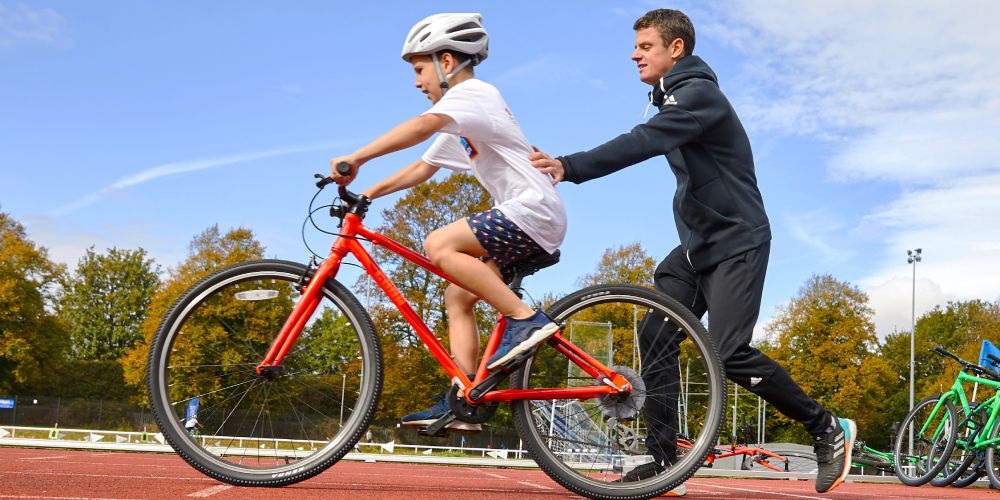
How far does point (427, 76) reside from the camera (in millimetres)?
3975

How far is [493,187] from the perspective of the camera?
155 inches

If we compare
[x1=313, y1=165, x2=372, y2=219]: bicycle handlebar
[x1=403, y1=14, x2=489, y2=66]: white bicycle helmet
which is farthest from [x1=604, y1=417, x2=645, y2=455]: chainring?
[x1=403, y1=14, x2=489, y2=66]: white bicycle helmet

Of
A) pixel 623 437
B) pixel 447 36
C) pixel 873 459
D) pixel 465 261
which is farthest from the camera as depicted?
pixel 873 459

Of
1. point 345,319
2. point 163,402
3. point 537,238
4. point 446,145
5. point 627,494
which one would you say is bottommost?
point 627,494

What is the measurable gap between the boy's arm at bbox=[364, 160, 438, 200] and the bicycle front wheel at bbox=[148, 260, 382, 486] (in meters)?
0.64

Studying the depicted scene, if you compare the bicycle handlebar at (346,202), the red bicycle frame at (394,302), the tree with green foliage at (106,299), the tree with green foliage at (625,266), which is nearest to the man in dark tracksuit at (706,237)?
the red bicycle frame at (394,302)

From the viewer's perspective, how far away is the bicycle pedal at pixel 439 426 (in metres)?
3.83

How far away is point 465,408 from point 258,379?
921 millimetres

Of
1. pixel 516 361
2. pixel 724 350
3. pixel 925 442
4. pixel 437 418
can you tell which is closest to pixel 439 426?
pixel 437 418

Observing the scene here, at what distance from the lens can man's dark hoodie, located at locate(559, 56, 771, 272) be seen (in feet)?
14.8

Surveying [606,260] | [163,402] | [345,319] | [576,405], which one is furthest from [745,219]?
[606,260]

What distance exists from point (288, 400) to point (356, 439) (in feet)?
1.24

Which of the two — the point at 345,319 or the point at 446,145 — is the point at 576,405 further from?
the point at 446,145

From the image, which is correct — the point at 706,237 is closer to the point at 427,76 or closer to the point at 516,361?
the point at 516,361
